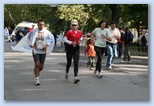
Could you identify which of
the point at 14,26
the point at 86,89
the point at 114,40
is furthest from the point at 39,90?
the point at 114,40

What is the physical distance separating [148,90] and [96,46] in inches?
81.9

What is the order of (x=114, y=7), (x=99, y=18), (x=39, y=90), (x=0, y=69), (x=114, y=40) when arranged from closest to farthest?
(x=0, y=69) < (x=39, y=90) < (x=114, y=7) < (x=99, y=18) < (x=114, y=40)

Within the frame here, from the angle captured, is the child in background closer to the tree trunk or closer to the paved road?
the paved road

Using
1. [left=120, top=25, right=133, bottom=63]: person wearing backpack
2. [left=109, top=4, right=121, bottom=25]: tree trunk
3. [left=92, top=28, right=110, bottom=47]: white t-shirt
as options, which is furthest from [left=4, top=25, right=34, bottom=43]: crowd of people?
[left=120, top=25, right=133, bottom=63]: person wearing backpack

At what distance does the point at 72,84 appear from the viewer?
9391mm

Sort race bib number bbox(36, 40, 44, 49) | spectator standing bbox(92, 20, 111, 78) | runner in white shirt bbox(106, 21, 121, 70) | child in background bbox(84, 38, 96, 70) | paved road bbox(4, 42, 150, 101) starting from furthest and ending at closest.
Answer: child in background bbox(84, 38, 96, 70)
runner in white shirt bbox(106, 21, 121, 70)
spectator standing bbox(92, 20, 111, 78)
race bib number bbox(36, 40, 44, 49)
paved road bbox(4, 42, 150, 101)

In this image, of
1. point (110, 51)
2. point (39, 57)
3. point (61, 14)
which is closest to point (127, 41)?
point (110, 51)

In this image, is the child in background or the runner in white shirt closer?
the runner in white shirt

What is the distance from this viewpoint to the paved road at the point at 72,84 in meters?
8.33

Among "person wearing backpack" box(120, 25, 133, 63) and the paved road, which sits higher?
"person wearing backpack" box(120, 25, 133, 63)

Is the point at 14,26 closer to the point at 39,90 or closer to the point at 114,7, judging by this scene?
the point at 39,90

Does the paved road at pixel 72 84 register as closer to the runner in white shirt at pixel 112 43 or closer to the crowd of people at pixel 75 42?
the runner in white shirt at pixel 112 43

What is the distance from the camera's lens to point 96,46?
10156 mm

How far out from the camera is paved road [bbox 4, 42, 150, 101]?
8328mm
